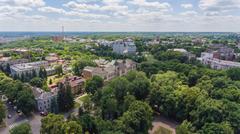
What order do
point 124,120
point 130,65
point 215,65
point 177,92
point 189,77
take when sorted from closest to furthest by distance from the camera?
1. point 124,120
2. point 177,92
3. point 189,77
4. point 130,65
5. point 215,65

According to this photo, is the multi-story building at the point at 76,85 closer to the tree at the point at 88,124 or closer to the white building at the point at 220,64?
the tree at the point at 88,124

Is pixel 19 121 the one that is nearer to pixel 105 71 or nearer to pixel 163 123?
pixel 163 123

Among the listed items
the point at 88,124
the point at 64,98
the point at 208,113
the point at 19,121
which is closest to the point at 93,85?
the point at 64,98

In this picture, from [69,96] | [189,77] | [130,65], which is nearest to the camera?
[69,96]

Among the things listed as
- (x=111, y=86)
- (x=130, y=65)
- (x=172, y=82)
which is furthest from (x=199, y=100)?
(x=130, y=65)

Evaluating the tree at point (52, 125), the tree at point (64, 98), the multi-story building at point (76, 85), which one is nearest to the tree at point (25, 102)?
the tree at point (64, 98)

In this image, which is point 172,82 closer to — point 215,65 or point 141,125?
point 141,125

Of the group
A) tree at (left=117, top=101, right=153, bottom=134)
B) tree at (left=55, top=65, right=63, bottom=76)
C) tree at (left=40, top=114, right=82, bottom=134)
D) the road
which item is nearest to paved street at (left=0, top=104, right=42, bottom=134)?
tree at (left=40, top=114, right=82, bottom=134)

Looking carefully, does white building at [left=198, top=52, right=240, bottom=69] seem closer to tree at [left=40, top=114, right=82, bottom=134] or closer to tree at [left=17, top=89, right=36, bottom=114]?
tree at [left=40, top=114, right=82, bottom=134]

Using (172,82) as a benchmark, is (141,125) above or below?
below
